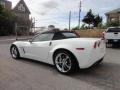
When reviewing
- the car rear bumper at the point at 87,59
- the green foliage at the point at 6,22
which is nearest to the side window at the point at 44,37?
the car rear bumper at the point at 87,59

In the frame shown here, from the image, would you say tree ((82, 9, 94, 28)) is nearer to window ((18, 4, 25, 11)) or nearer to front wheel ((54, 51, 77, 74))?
window ((18, 4, 25, 11))

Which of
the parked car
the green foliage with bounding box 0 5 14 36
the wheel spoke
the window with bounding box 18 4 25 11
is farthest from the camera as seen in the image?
the window with bounding box 18 4 25 11

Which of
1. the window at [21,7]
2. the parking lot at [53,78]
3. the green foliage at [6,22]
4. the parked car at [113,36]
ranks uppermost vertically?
the window at [21,7]

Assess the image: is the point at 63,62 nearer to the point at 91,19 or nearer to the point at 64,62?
the point at 64,62

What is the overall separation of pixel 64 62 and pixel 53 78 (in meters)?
0.69

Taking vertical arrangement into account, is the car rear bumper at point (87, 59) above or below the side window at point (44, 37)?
below

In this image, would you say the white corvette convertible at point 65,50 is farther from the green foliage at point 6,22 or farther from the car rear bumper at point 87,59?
the green foliage at point 6,22

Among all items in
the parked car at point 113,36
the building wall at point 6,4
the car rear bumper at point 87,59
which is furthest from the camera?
the building wall at point 6,4

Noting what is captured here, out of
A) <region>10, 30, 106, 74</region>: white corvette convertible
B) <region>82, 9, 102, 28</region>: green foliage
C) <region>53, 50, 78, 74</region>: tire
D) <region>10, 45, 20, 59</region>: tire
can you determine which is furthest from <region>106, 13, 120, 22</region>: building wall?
<region>53, 50, 78, 74</region>: tire

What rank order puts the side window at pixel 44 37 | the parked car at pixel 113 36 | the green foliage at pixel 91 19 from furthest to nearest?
the green foliage at pixel 91 19, the parked car at pixel 113 36, the side window at pixel 44 37

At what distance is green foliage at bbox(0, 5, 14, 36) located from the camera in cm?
3289

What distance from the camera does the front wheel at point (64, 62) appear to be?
5234mm

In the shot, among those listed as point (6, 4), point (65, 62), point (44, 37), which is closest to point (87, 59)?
point (65, 62)

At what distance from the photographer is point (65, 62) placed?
5457 millimetres
